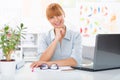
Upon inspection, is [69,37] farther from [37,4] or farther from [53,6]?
[37,4]

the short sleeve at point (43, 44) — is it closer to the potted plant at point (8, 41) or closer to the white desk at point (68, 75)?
the white desk at point (68, 75)

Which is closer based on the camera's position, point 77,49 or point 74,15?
point 77,49

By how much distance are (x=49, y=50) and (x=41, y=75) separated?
1.02 metres

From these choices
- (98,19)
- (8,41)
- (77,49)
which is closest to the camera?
(8,41)

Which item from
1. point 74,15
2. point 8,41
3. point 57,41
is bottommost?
point 57,41

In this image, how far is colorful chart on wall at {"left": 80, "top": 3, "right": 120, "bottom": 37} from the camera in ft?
13.0

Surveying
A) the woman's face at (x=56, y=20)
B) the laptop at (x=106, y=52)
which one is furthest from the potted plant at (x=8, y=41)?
the woman's face at (x=56, y=20)

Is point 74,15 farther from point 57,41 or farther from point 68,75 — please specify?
point 68,75

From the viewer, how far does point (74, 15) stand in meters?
4.01

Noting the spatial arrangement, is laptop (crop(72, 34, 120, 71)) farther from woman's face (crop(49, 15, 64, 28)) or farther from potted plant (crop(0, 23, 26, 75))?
woman's face (crop(49, 15, 64, 28))

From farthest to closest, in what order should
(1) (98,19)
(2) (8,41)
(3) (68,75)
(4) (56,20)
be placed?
(1) (98,19) < (4) (56,20) < (3) (68,75) < (2) (8,41)

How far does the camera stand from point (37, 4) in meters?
3.96

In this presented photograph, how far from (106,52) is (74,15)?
2.32m

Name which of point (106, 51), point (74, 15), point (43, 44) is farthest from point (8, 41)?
point (74, 15)
